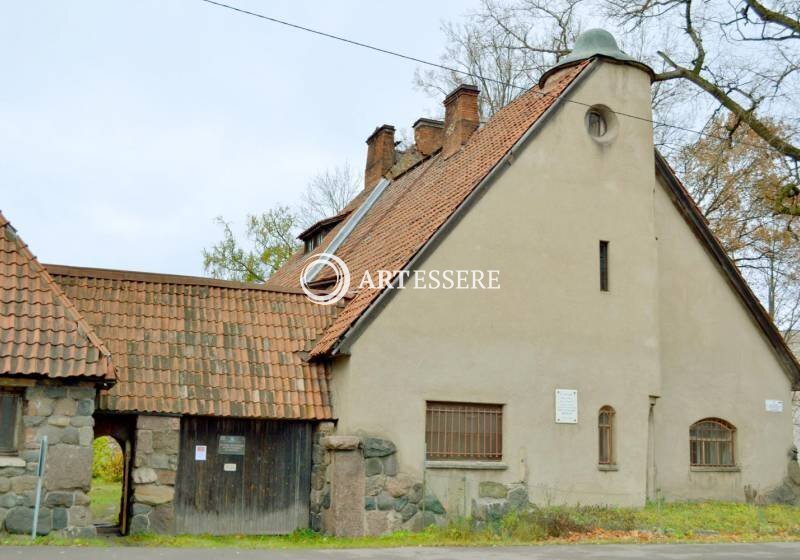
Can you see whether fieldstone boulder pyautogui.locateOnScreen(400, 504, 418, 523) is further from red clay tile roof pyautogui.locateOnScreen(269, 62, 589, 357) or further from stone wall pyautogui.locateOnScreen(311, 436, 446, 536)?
red clay tile roof pyautogui.locateOnScreen(269, 62, 589, 357)

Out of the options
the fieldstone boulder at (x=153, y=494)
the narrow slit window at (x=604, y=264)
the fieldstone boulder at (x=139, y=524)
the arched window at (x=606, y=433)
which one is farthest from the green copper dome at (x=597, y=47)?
the fieldstone boulder at (x=139, y=524)

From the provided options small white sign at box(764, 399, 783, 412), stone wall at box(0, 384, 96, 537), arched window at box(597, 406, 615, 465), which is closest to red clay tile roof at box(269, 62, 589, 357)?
stone wall at box(0, 384, 96, 537)

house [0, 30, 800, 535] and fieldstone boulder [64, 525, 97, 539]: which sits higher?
house [0, 30, 800, 535]

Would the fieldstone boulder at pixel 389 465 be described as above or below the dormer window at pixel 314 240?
below

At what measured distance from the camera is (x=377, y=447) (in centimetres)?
1471

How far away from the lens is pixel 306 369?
15805mm

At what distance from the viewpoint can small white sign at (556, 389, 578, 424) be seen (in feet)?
52.7

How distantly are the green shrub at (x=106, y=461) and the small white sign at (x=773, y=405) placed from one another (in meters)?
17.6

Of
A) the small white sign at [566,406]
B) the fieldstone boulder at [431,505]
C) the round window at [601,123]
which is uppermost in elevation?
the round window at [601,123]

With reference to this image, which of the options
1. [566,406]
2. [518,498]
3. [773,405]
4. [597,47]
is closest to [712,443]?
[773,405]

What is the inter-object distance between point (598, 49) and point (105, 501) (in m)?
15.1

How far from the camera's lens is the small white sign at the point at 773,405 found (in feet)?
62.7

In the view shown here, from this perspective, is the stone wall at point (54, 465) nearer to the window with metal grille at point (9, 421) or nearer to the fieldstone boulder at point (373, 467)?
the window with metal grille at point (9, 421)

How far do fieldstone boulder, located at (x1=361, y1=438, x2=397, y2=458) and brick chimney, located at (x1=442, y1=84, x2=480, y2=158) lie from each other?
8376 millimetres
